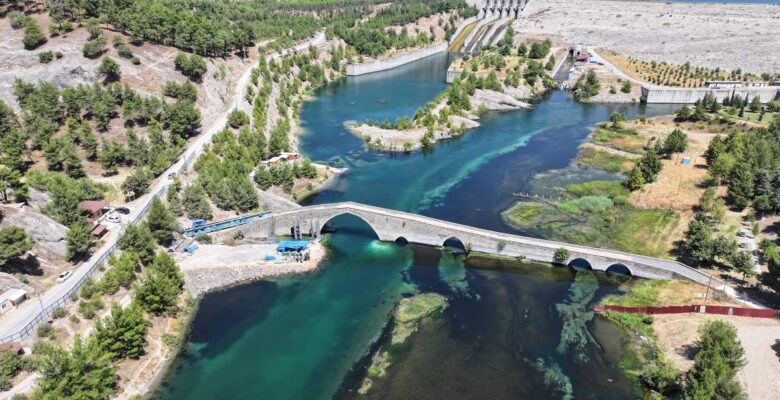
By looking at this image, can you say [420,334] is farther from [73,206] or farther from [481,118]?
[481,118]

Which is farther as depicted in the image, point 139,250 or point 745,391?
point 139,250

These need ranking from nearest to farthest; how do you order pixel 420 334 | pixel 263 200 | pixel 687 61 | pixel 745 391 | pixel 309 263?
pixel 745 391 < pixel 420 334 < pixel 309 263 < pixel 263 200 < pixel 687 61

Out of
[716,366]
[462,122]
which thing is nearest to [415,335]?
[716,366]

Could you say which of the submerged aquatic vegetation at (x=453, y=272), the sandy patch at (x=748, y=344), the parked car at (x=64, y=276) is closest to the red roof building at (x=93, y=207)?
the parked car at (x=64, y=276)

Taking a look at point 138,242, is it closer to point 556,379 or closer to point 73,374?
point 73,374

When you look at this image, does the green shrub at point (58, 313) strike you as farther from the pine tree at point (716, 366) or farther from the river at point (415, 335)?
the pine tree at point (716, 366)

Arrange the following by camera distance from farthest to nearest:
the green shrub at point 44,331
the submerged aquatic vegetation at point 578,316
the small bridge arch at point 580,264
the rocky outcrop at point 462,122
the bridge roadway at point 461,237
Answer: the rocky outcrop at point 462,122 → the small bridge arch at point 580,264 → the bridge roadway at point 461,237 → the submerged aquatic vegetation at point 578,316 → the green shrub at point 44,331

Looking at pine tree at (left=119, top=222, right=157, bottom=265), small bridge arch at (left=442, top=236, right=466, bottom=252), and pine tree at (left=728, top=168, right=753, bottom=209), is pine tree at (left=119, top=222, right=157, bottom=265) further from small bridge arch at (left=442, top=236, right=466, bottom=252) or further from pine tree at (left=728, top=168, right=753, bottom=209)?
pine tree at (left=728, top=168, right=753, bottom=209)

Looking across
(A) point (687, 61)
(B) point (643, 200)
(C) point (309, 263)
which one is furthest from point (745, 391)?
(A) point (687, 61)
